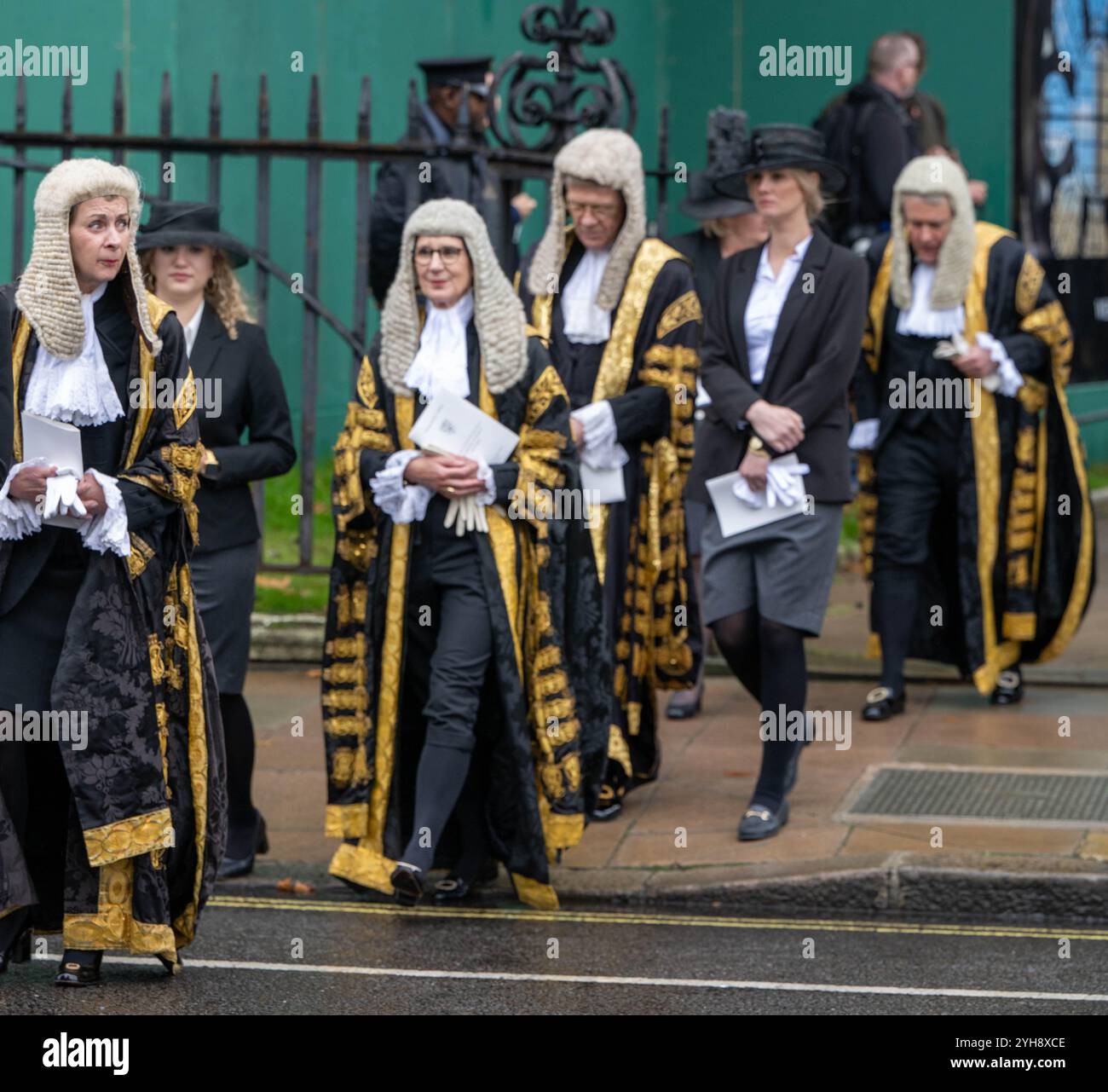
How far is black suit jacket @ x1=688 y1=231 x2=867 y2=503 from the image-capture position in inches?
316

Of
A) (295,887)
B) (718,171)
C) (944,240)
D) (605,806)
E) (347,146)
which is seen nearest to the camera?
(295,887)

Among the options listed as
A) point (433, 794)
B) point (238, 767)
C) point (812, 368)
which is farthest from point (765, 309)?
point (238, 767)

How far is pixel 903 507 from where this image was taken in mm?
9672

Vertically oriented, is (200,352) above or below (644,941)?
above

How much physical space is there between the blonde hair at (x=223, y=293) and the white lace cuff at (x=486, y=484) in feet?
3.37

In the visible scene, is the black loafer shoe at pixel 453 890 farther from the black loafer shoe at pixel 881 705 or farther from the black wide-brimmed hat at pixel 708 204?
the black wide-brimmed hat at pixel 708 204

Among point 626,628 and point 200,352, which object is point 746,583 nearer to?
point 626,628

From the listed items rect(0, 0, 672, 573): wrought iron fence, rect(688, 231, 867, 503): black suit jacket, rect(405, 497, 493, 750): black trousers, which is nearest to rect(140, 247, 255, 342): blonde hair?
rect(405, 497, 493, 750): black trousers

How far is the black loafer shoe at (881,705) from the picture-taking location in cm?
963

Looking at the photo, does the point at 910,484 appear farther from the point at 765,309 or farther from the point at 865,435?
the point at 765,309

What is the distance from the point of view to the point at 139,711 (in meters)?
6.20

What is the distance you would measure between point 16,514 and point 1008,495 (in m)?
4.76

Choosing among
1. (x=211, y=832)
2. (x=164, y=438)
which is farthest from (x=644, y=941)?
(x=164, y=438)
